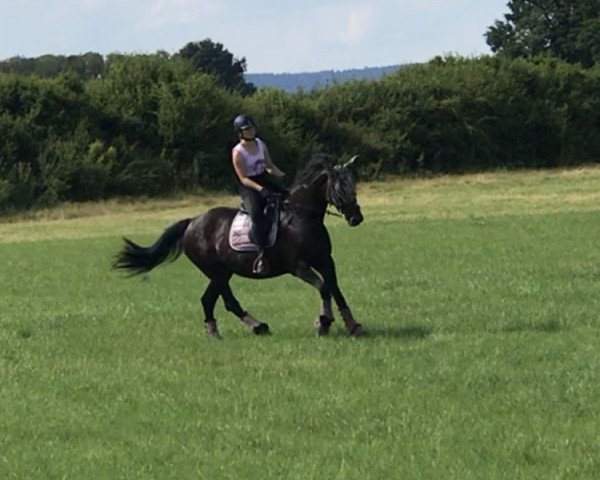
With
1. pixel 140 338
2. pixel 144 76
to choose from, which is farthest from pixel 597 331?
pixel 144 76

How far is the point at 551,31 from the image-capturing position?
9500cm

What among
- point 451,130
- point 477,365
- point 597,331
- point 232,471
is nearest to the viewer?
point 232,471

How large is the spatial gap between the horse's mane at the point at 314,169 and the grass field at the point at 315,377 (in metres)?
1.82

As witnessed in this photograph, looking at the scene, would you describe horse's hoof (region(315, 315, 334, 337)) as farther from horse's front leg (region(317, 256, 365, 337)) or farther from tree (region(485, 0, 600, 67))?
tree (region(485, 0, 600, 67))

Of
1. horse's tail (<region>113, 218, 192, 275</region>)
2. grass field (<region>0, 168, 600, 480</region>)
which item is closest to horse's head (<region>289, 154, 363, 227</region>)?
Result: grass field (<region>0, 168, 600, 480</region>)

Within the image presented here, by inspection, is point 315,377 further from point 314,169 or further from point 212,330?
point 314,169

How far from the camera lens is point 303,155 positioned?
5369 centimetres

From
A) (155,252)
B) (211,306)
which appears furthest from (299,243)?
(155,252)

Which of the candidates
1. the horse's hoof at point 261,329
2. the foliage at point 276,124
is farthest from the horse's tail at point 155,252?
Answer: the foliage at point 276,124

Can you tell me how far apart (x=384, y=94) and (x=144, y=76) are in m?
12.5

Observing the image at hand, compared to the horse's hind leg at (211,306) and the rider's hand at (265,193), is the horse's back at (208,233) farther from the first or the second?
the rider's hand at (265,193)

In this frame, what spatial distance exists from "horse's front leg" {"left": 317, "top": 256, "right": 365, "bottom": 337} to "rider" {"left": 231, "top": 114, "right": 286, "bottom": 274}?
29.0 inches

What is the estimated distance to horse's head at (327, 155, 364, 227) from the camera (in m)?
13.2

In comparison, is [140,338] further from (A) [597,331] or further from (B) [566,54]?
(B) [566,54]
